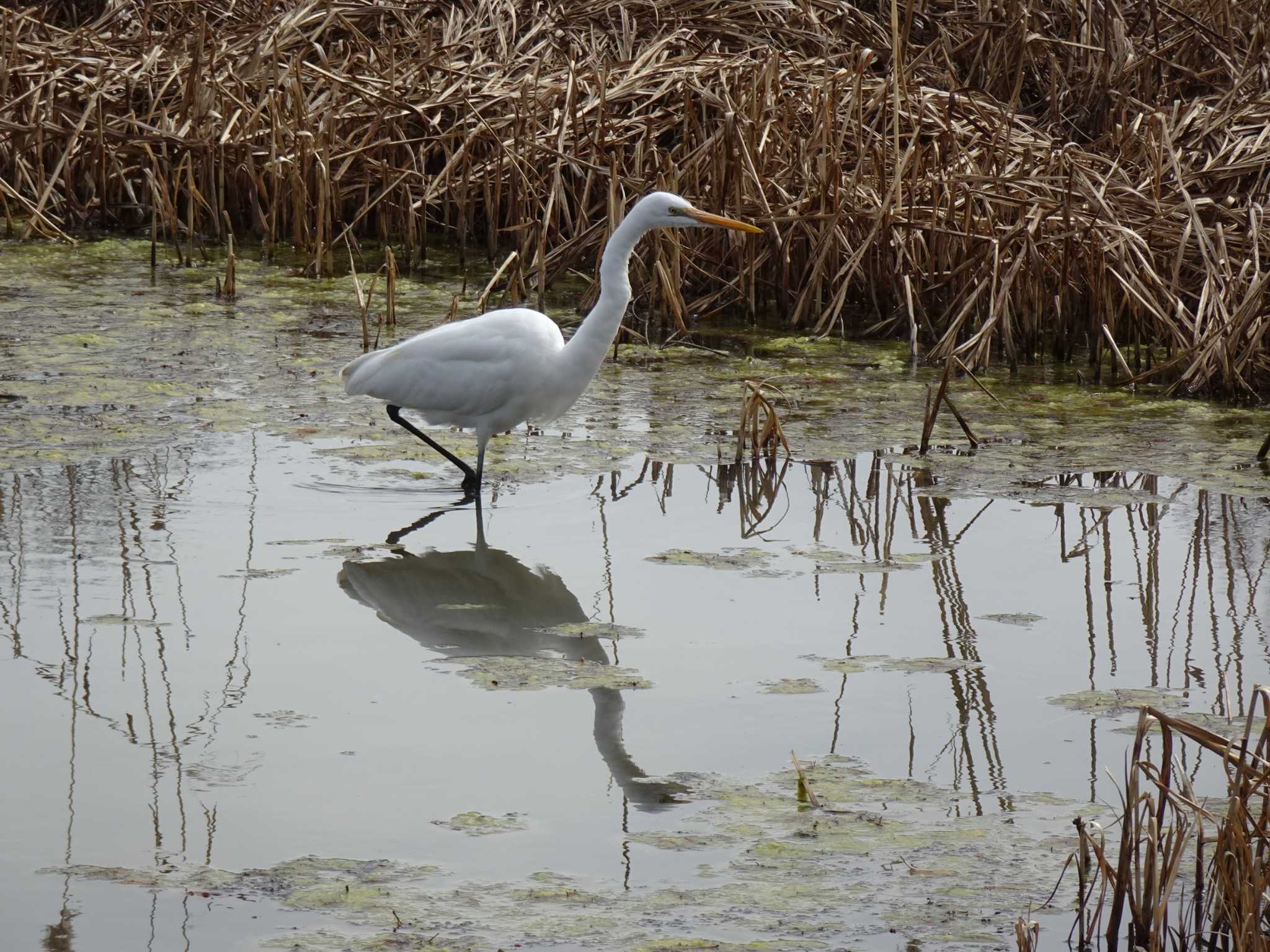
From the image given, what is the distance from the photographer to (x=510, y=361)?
5227 millimetres

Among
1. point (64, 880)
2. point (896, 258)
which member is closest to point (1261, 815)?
point (64, 880)

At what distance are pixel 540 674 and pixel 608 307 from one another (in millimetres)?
1698

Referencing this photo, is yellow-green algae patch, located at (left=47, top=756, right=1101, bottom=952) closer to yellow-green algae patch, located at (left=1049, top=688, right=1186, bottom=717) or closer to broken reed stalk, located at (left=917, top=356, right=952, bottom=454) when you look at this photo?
yellow-green algae patch, located at (left=1049, top=688, right=1186, bottom=717)

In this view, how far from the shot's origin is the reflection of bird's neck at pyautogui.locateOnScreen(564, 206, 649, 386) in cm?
520

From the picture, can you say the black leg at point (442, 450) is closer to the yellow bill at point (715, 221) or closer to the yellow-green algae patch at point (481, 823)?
the yellow bill at point (715, 221)

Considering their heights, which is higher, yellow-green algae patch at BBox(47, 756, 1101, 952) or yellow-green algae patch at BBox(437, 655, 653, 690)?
yellow-green algae patch at BBox(437, 655, 653, 690)

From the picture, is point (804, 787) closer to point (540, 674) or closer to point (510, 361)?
point (540, 674)

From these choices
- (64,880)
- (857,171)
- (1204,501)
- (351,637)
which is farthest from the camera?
(857,171)

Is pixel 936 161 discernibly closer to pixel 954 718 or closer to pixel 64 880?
pixel 954 718

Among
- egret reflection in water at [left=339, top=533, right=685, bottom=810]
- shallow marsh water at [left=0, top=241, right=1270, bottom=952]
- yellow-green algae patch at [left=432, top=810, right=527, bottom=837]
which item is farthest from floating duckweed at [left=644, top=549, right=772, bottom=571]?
yellow-green algae patch at [left=432, top=810, right=527, bottom=837]

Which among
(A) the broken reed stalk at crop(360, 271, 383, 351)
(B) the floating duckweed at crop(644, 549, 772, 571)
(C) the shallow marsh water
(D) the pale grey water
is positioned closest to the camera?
(C) the shallow marsh water

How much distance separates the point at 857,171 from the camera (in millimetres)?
7277

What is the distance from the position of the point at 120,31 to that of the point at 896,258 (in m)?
5.72

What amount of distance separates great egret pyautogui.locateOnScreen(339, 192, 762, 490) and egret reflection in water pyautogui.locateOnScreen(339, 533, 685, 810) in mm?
550
